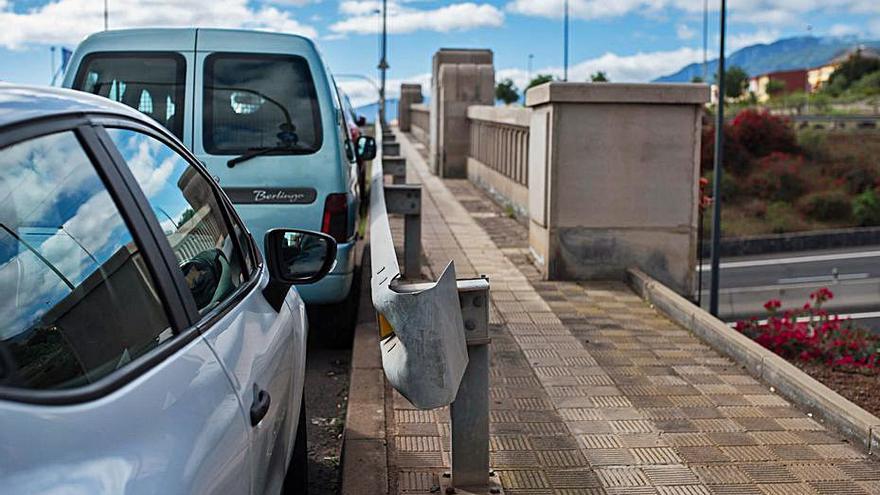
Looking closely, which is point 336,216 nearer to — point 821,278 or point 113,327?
point 113,327

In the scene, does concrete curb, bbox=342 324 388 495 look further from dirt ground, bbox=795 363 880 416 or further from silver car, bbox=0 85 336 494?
dirt ground, bbox=795 363 880 416

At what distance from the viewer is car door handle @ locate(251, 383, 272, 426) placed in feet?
8.68

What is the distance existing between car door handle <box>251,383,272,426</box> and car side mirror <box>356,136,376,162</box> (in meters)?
6.23

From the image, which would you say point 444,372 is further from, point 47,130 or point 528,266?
point 528,266

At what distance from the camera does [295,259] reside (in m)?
3.98

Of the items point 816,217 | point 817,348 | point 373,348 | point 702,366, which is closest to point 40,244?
point 373,348

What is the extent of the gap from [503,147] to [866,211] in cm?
4126

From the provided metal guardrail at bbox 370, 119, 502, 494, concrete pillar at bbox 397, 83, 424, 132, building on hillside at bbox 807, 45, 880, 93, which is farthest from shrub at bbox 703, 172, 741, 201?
building on hillside at bbox 807, 45, 880, 93

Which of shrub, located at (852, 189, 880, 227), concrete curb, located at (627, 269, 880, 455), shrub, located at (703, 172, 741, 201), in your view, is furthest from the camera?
shrub, located at (703, 172, 741, 201)

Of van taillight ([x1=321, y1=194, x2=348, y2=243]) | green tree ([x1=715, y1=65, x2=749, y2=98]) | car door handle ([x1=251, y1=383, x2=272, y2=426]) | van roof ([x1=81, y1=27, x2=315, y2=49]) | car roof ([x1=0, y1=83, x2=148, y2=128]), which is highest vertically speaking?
green tree ([x1=715, y1=65, x2=749, y2=98])

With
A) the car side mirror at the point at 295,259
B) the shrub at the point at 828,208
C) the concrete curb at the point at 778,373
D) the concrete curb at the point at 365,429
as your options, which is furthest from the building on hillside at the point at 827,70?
the car side mirror at the point at 295,259

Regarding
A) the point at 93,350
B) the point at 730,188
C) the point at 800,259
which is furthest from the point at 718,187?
the point at 730,188

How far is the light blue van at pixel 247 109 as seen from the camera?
276 inches

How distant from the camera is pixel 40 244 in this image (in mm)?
2137
